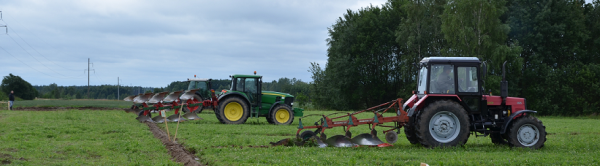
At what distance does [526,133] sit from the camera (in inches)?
384

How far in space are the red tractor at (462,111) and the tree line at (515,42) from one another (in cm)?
2181

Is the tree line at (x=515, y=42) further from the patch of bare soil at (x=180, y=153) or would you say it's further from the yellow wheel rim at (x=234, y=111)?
the patch of bare soil at (x=180, y=153)

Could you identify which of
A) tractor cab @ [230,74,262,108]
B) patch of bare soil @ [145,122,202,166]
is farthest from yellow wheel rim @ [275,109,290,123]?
patch of bare soil @ [145,122,202,166]

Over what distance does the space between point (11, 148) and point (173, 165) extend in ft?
15.1

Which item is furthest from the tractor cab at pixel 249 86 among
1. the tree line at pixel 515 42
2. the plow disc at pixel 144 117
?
the tree line at pixel 515 42

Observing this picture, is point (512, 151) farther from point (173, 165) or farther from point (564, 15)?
point (564, 15)

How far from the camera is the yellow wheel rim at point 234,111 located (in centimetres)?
1848

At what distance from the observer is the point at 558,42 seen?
34.8 m

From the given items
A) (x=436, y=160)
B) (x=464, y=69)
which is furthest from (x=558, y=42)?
(x=436, y=160)

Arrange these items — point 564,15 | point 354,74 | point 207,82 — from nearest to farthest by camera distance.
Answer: point 207,82, point 564,15, point 354,74

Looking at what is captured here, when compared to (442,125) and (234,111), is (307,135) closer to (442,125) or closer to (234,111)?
(442,125)

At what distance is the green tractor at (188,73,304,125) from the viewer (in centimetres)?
1838

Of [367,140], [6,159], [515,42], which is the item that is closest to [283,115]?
[367,140]

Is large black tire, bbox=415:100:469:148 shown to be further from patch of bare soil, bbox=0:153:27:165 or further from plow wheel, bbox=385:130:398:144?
patch of bare soil, bbox=0:153:27:165
